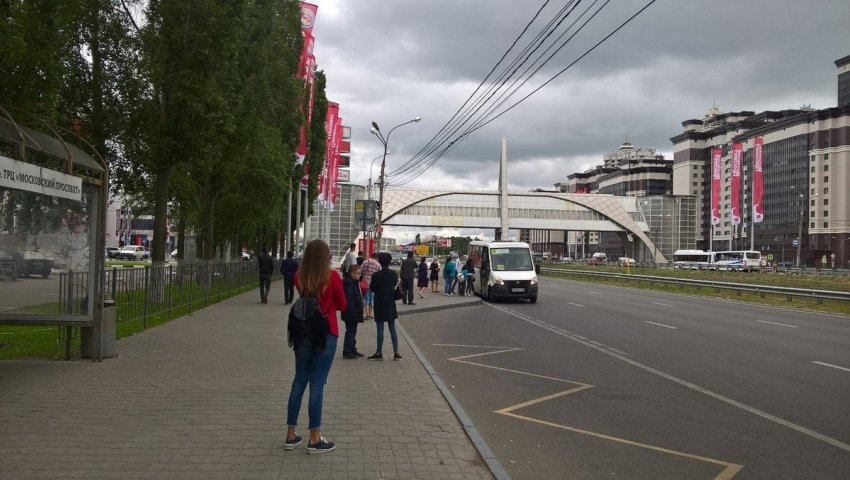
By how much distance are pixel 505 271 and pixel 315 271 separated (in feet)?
71.9

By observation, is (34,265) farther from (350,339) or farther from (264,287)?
(264,287)

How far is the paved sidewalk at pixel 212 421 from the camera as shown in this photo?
17.6ft

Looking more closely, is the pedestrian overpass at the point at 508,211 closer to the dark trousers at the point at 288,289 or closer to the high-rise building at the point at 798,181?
the high-rise building at the point at 798,181

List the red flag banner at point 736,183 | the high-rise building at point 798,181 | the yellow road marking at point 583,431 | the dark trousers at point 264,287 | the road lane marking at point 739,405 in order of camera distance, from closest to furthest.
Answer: the yellow road marking at point 583,431 → the road lane marking at point 739,405 → the dark trousers at point 264,287 → the red flag banner at point 736,183 → the high-rise building at point 798,181

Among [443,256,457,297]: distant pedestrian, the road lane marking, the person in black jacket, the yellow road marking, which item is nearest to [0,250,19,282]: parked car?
the person in black jacket

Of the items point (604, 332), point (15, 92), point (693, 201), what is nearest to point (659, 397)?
point (604, 332)

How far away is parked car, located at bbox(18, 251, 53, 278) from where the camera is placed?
995 cm

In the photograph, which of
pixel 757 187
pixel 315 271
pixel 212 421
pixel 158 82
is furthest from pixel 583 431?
pixel 757 187

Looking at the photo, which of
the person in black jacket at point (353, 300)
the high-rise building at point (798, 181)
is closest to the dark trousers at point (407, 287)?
A: the person in black jacket at point (353, 300)

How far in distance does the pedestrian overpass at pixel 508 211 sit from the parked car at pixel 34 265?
91598 mm

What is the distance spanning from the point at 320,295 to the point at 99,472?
2.10 meters

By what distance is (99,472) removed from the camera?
5.16 m

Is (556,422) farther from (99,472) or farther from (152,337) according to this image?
(152,337)

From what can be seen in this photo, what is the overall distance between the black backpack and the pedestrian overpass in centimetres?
9513
